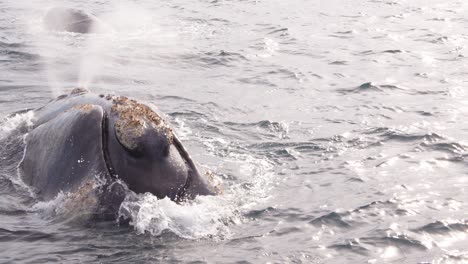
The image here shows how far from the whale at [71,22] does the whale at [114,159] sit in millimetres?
13731

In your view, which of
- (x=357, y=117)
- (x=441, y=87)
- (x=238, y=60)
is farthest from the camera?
(x=238, y=60)

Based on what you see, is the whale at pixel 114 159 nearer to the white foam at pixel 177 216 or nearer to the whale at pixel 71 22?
the white foam at pixel 177 216

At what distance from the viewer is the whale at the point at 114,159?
7594 millimetres

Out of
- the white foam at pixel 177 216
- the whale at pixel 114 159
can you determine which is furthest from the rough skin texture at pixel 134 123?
the white foam at pixel 177 216

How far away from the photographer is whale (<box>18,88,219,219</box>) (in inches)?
299

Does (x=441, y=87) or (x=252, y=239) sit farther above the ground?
(x=252, y=239)

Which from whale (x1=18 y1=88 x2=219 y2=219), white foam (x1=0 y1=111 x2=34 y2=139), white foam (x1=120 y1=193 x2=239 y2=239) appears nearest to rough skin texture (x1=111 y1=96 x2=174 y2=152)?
whale (x1=18 y1=88 x2=219 y2=219)

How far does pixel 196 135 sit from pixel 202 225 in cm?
413

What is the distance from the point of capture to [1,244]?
303 inches

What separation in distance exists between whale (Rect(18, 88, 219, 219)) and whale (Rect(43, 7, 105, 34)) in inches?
541

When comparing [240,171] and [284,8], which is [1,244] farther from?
[284,8]

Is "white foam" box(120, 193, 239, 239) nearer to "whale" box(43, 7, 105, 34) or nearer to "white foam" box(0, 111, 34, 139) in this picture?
"white foam" box(0, 111, 34, 139)

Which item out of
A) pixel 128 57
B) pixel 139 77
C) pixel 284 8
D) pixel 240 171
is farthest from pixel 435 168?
pixel 284 8

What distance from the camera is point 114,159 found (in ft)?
25.3
